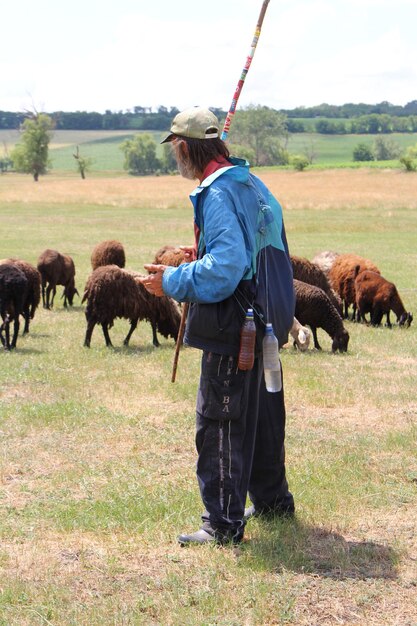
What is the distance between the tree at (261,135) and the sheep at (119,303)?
12579 centimetres

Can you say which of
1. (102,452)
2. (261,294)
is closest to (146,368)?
(102,452)

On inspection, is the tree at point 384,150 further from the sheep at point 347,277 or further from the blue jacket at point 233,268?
the blue jacket at point 233,268

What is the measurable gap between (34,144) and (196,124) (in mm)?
105924

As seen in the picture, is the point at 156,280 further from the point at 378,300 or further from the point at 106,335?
the point at 378,300

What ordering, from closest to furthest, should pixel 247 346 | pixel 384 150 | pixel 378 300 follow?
1. pixel 247 346
2. pixel 378 300
3. pixel 384 150

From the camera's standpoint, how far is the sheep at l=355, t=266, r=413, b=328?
55.0ft

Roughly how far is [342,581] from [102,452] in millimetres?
3330

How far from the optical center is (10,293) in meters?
12.9

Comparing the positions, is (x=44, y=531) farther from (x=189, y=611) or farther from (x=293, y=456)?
(x=293, y=456)

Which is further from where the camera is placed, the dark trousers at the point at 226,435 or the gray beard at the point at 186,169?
the gray beard at the point at 186,169

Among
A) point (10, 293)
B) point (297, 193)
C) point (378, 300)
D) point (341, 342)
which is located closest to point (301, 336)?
point (341, 342)

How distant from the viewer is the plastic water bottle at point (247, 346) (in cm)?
496

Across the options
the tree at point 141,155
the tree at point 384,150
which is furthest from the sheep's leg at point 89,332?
the tree at point 384,150

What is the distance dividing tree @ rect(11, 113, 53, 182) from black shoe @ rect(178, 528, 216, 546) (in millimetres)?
105193
